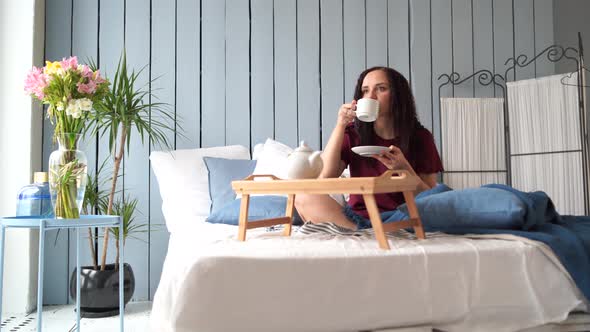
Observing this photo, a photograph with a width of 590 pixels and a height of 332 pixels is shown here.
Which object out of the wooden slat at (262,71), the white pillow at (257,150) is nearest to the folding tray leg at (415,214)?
the white pillow at (257,150)

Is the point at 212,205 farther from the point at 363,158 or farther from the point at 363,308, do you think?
the point at 363,308

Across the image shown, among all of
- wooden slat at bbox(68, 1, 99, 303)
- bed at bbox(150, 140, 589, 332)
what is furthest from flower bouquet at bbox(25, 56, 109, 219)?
wooden slat at bbox(68, 1, 99, 303)

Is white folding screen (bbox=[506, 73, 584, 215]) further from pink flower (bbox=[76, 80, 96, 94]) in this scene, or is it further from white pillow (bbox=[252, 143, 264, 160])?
pink flower (bbox=[76, 80, 96, 94])

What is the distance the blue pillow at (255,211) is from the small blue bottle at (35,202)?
2.50 feet

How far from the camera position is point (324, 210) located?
1.93 m

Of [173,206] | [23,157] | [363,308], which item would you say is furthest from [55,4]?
[363,308]

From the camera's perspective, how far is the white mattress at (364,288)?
4.25 ft

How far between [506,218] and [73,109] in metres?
1.73

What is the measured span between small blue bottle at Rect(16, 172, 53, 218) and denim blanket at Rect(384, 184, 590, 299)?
1437mm

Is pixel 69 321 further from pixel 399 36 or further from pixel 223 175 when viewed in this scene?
pixel 399 36

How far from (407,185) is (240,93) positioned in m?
2.25

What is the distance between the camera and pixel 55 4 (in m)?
3.52

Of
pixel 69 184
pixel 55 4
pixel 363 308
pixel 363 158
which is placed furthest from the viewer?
pixel 55 4

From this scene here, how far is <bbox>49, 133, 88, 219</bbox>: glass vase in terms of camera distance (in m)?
2.14
